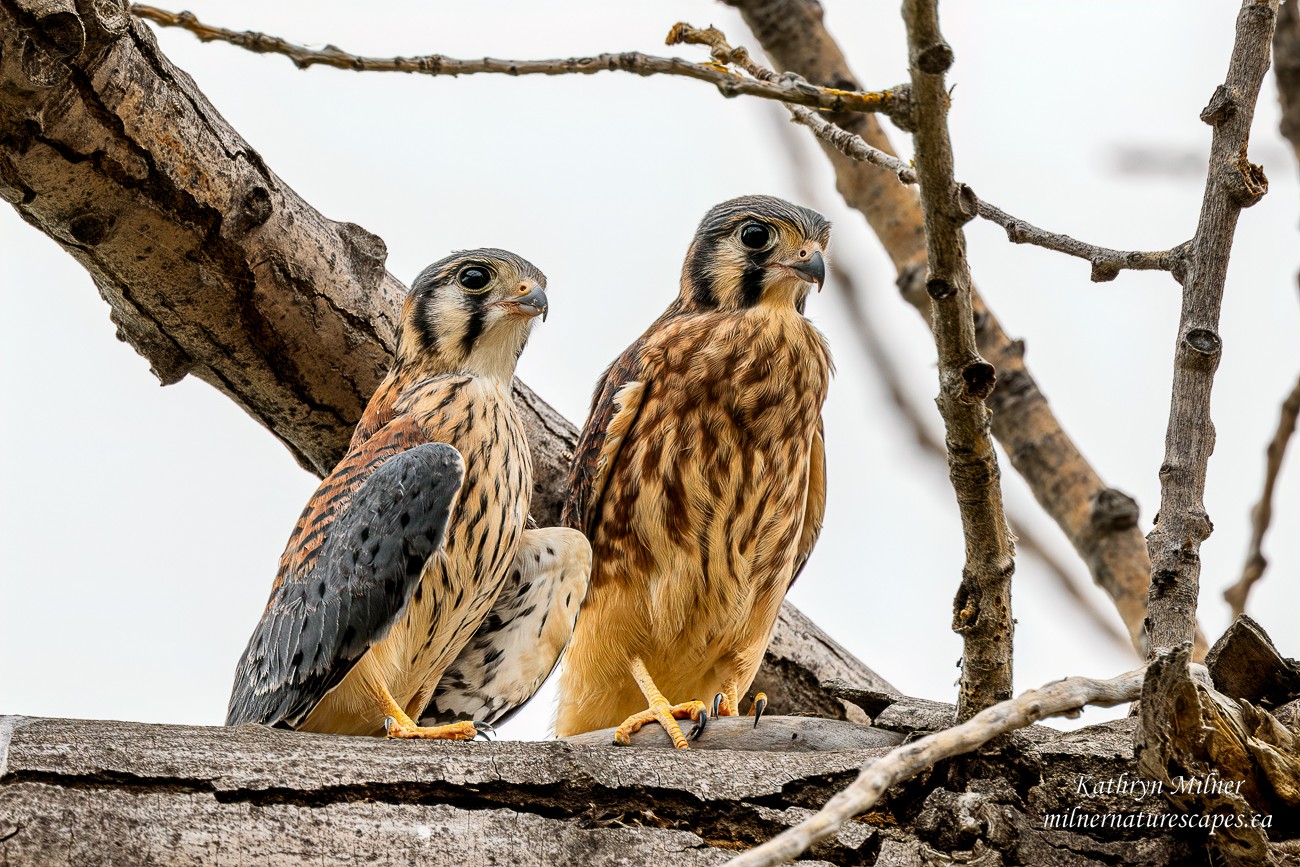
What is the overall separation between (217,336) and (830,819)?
280 centimetres

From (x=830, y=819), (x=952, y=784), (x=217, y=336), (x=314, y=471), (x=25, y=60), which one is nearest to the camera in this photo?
(x=830, y=819)

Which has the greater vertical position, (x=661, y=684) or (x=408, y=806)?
(x=661, y=684)

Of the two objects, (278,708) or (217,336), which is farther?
(217,336)

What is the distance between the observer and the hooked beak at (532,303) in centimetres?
400

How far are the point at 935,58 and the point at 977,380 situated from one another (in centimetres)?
72

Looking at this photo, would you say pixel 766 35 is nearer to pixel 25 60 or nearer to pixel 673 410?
pixel 673 410

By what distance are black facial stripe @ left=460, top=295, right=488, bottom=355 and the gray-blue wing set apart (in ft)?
1.75

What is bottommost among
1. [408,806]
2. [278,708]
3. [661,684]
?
[408,806]

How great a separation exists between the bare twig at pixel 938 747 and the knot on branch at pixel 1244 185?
1027 millimetres

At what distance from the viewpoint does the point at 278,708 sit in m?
3.41

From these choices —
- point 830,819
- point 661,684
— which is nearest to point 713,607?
point 661,684

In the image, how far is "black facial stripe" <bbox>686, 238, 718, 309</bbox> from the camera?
14.2 feet

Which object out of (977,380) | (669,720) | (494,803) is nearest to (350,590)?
(669,720)

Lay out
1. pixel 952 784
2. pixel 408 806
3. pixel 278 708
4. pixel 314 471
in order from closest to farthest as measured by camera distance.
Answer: pixel 408 806 → pixel 952 784 → pixel 278 708 → pixel 314 471
